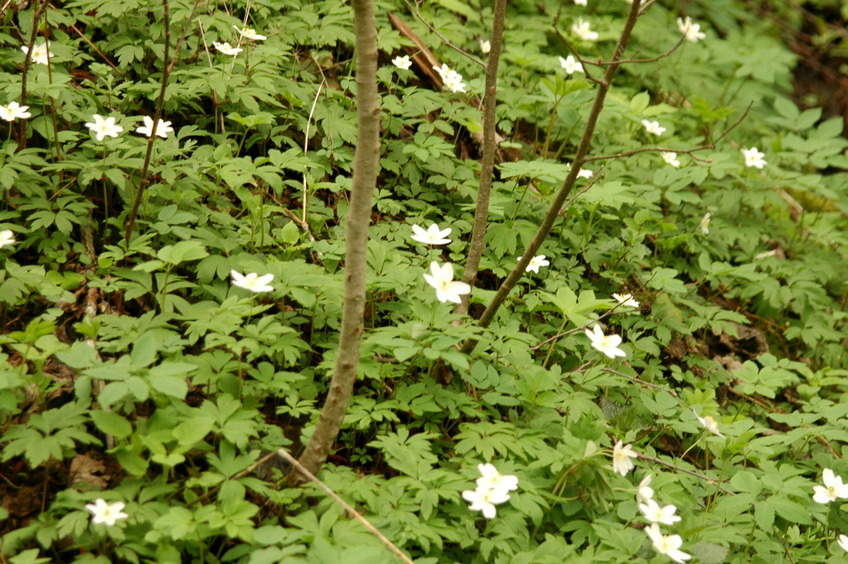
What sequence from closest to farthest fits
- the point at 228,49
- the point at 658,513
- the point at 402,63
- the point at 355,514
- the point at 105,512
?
1. the point at 105,512
2. the point at 355,514
3. the point at 658,513
4. the point at 228,49
5. the point at 402,63

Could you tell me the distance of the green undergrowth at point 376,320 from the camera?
2223 millimetres

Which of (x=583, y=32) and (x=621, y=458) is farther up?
(x=583, y=32)

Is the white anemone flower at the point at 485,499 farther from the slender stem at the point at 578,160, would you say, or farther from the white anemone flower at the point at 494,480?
the slender stem at the point at 578,160

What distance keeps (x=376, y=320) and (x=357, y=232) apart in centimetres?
99

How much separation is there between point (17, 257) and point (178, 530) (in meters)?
1.58

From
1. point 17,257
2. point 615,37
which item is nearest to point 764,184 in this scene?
point 615,37

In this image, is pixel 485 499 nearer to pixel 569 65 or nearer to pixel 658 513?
pixel 658 513

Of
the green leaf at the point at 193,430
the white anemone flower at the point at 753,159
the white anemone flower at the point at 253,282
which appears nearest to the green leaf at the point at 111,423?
the green leaf at the point at 193,430

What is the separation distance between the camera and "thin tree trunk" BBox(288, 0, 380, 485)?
2.03m

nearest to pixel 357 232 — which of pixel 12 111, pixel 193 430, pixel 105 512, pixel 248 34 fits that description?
pixel 193 430

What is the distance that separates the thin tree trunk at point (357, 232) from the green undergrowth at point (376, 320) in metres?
0.17

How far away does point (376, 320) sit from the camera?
10.2 ft

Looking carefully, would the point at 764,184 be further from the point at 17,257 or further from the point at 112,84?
the point at 17,257

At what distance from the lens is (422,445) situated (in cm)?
248
